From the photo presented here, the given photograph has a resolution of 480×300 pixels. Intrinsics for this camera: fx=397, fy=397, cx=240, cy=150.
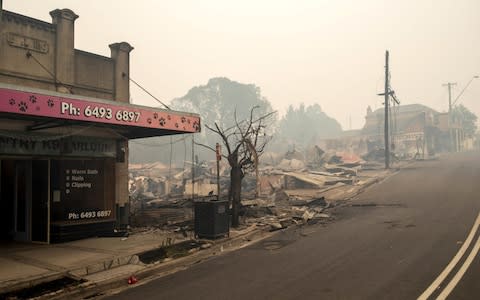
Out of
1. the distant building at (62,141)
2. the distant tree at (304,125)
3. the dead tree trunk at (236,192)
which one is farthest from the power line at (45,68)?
the distant tree at (304,125)

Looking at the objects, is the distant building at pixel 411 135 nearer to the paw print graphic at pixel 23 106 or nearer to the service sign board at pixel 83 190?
the service sign board at pixel 83 190

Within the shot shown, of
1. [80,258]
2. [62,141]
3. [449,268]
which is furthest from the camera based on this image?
[62,141]

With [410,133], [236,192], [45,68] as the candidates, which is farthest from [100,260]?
[410,133]

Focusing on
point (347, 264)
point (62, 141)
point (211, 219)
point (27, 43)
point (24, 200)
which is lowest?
point (347, 264)

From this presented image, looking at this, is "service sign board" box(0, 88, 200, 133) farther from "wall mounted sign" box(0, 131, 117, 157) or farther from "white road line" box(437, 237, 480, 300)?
"white road line" box(437, 237, 480, 300)

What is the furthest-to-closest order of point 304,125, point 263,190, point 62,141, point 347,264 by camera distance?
point 304,125 → point 263,190 → point 62,141 → point 347,264

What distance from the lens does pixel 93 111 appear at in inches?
412

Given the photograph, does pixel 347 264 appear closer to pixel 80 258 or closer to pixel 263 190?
pixel 80 258

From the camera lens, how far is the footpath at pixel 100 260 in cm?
810

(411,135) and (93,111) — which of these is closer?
(93,111)

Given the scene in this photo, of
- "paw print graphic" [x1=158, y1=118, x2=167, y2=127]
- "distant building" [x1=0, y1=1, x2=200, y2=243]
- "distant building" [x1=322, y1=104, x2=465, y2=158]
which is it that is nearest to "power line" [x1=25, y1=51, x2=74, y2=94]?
"distant building" [x1=0, y1=1, x2=200, y2=243]

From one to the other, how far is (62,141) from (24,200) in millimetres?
2569

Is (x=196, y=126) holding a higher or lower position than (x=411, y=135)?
lower

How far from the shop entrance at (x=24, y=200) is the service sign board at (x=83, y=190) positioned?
372 mm
